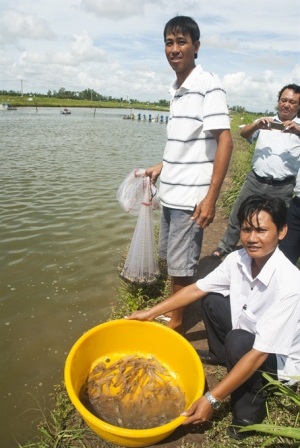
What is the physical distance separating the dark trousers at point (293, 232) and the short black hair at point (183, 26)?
1693 mm

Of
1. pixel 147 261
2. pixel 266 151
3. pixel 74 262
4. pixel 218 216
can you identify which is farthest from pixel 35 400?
pixel 218 216

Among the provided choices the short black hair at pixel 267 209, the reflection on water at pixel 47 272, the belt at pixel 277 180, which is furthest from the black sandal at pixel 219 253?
the short black hair at pixel 267 209

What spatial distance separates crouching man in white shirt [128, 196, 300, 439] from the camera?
5.35 ft

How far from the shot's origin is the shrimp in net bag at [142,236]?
110 inches

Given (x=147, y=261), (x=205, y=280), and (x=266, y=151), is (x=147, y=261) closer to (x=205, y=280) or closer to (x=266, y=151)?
(x=205, y=280)

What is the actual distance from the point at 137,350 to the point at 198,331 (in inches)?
25.7

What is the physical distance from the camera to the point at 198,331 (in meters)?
2.85

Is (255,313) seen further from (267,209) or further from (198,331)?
(198,331)

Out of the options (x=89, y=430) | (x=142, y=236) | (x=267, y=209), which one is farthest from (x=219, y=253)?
(x=89, y=430)

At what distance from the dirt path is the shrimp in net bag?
0.54 metres

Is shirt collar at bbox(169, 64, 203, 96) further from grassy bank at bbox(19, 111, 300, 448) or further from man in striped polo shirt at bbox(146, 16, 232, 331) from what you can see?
grassy bank at bbox(19, 111, 300, 448)

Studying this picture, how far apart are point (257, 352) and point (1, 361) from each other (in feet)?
6.74

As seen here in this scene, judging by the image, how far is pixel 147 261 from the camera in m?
2.90

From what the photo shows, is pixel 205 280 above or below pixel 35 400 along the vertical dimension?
above
